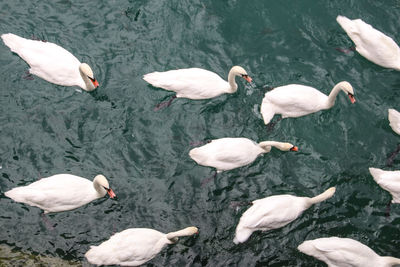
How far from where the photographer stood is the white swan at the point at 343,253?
25.0 feet

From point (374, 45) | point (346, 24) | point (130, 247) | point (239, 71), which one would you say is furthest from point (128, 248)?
point (346, 24)

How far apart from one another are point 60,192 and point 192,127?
2804mm

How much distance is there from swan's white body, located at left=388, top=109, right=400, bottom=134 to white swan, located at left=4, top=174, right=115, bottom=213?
5.43m

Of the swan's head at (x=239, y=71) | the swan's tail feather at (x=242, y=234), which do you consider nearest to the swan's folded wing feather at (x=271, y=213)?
the swan's tail feather at (x=242, y=234)

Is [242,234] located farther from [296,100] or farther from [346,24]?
[346,24]

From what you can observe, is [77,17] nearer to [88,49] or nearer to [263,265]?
[88,49]

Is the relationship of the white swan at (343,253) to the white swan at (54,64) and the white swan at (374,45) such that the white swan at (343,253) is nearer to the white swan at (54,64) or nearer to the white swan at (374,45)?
the white swan at (374,45)

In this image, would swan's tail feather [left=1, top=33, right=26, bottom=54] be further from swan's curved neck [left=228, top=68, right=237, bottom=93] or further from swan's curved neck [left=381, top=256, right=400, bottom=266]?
swan's curved neck [left=381, top=256, right=400, bottom=266]

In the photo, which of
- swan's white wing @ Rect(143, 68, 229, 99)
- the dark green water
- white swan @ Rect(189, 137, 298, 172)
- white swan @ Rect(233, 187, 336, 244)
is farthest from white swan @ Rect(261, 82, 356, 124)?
white swan @ Rect(233, 187, 336, 244)

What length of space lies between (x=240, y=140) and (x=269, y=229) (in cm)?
166

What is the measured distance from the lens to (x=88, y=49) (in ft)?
34.2

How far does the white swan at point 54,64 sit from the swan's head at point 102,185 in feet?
6.88

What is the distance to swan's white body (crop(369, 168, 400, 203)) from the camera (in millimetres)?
8484

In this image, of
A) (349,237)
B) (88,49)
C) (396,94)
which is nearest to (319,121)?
(396,94)
